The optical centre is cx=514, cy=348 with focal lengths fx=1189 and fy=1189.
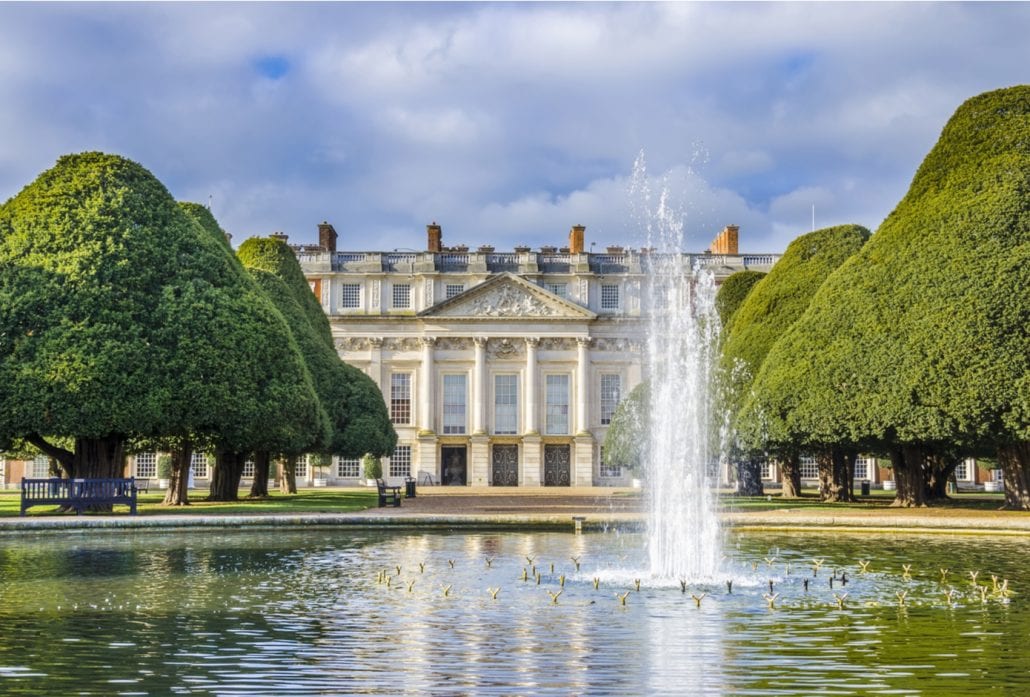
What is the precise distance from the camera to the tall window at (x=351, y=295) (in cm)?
6278

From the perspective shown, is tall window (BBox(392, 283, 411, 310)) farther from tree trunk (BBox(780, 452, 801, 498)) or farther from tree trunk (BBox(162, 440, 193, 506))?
tree trunk (BBox(162, 440, 193, 506))

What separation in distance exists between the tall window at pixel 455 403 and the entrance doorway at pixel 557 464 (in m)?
4.75

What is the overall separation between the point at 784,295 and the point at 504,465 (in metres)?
27.5

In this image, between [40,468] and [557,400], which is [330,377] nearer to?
[557,400]

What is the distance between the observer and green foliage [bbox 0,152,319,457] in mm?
24844

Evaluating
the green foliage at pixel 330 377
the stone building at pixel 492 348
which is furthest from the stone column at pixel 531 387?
the green foliage at pixel 330 377

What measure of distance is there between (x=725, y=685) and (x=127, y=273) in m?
21.1

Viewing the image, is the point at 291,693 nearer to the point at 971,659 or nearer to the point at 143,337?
the point at 971,659

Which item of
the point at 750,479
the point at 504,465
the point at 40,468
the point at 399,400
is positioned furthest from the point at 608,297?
the point at 40,468

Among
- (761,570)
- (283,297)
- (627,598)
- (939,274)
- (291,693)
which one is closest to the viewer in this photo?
(291,693)

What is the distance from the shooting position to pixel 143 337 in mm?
25984

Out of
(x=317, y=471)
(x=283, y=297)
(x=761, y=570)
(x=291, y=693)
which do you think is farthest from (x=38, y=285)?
(x=317, y=471)

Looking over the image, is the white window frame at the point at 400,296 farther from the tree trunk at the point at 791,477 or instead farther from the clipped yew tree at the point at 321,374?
the tree trunk at the point at 791,477

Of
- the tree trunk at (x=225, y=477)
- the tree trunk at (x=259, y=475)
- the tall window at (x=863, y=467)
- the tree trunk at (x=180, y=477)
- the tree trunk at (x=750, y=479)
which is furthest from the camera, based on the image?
the tall window at (x=863, y=467)
